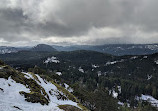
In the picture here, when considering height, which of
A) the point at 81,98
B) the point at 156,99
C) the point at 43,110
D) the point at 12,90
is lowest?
the point at 156,99

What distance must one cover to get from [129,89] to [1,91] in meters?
202

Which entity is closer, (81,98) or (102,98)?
(102,98)

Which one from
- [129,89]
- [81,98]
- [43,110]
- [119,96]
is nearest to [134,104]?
[119,96]

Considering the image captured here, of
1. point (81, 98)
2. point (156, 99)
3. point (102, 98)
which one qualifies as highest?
point (102, 98)

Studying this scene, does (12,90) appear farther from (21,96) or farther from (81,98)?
(81,98)

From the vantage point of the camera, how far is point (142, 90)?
193750mm

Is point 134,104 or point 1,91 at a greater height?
A: point 1,91

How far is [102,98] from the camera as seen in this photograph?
2394 inches

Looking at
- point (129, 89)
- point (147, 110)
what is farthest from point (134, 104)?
point (147, 110)

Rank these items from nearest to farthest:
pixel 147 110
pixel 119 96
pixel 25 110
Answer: pixel 25 110 → pixel 147 110 → pixel 119 96

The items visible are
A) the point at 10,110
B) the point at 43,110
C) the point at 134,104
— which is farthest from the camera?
the point at 134,104

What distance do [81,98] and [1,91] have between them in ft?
170

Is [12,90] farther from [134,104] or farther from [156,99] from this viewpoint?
[156,99]

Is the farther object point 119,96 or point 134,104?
point 119,96
